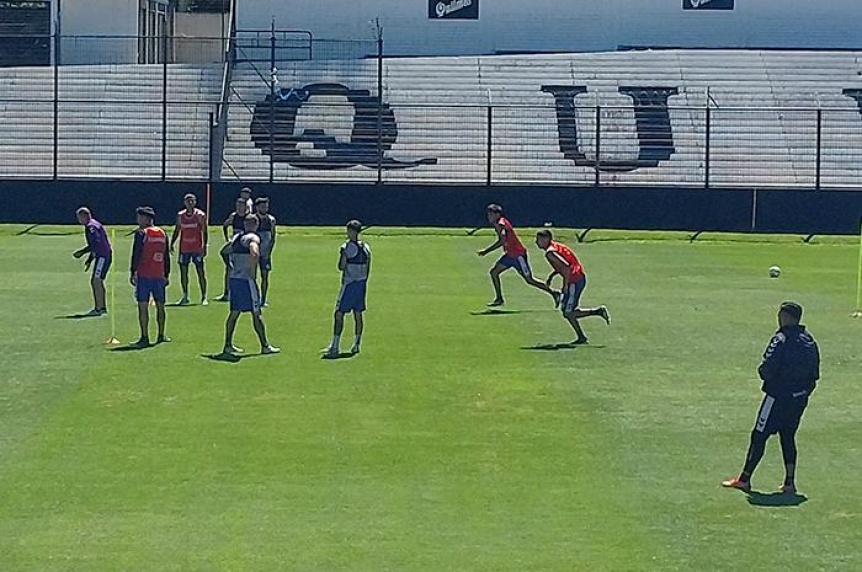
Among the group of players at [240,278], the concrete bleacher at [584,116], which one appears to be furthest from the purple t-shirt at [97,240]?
the concrete bleacher at [584,116]

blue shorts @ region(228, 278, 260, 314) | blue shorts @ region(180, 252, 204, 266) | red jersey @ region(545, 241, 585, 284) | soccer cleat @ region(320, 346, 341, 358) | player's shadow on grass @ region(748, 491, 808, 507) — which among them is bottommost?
soccer cleat @ region(320, 346, 341, 358)

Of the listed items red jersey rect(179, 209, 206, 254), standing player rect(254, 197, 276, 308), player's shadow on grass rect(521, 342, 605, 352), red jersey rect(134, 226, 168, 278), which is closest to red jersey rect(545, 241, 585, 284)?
player's shadow on grass rect(521, 342, 605, 352)

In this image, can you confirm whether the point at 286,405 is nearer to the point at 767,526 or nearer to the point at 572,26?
the point at 767,526

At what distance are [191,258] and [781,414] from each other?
593 inches

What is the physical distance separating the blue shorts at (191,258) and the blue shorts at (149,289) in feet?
14.8

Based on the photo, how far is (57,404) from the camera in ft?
59.0

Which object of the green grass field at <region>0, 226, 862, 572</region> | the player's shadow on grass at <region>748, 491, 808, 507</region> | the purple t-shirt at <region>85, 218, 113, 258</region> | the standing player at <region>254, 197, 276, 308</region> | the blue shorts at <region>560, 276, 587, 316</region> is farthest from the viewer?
the standing player at <region>254, 197, 276, 308</region>

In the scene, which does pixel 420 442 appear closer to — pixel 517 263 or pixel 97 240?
pixel 97 240

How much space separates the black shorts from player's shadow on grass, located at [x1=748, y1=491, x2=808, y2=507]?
57 cm

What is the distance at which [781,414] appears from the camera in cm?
1371

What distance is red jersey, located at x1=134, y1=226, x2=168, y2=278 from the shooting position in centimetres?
2222

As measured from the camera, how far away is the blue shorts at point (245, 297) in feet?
69.7

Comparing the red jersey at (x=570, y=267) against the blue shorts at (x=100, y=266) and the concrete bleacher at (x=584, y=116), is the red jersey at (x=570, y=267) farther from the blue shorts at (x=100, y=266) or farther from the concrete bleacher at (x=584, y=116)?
the concrete bleacher at (x=584, y=116)

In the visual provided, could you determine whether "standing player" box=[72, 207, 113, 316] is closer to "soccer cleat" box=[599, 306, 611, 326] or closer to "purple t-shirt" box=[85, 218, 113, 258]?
"purple t-shirt" box=[85, 218, 113, 258]
